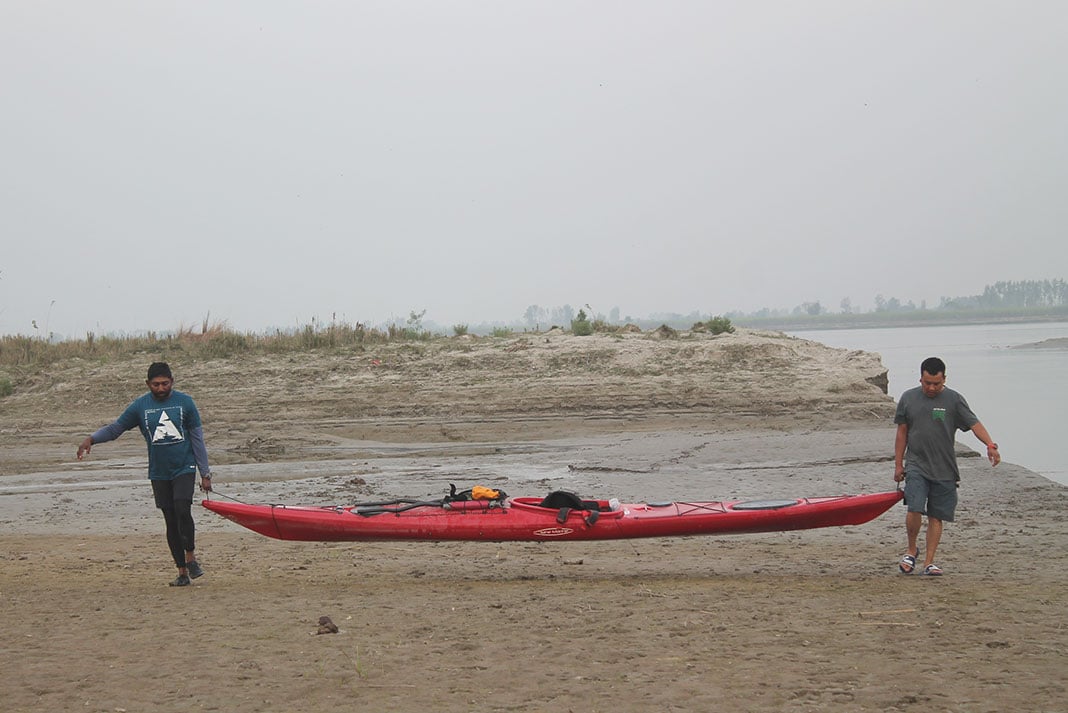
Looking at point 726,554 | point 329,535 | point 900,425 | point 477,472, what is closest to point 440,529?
point 329,535

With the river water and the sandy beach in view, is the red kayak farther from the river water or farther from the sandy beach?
the river water

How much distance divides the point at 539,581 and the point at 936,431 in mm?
2860

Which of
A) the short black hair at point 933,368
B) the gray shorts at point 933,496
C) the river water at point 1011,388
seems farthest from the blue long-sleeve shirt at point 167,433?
the river water at point 1011,388

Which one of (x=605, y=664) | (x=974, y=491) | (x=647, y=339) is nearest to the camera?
(x=605, y=664)

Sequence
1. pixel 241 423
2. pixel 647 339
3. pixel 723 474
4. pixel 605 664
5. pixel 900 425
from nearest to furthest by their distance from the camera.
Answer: pixel 605 664, pixel 900 425, pixel 723 474, pixel 241 423, pixel 647 339

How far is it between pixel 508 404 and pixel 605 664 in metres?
10.8

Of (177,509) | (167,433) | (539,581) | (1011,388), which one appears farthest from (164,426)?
(1011,388)

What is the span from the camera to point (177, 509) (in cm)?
658

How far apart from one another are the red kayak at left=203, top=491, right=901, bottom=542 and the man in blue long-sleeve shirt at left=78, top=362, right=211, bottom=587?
17.9 inches

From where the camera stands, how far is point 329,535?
7320 millimetres

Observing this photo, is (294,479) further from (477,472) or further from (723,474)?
(723,474)

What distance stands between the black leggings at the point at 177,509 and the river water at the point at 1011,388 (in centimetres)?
992

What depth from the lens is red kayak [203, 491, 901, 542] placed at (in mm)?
7078

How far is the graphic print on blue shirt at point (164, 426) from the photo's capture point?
21.6 ft
